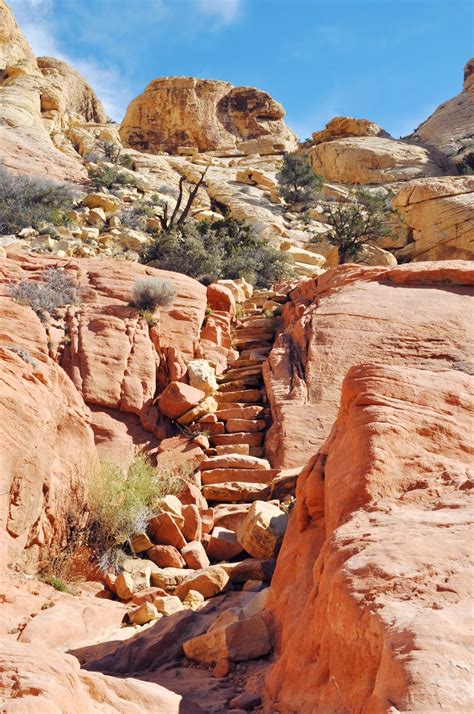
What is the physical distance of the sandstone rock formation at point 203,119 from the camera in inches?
1720

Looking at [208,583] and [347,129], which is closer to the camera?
[208,583]

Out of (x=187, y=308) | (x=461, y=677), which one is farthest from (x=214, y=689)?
(x=187, y=308)

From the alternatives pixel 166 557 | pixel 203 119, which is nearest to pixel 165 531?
pixel 166 557

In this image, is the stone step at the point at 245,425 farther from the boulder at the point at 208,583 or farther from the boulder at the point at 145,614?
the boulder at the point at 145,614

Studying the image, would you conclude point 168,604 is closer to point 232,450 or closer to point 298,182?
point 232,450

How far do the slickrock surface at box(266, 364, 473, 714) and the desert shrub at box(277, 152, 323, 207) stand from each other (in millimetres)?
28462

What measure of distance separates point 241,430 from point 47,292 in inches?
147

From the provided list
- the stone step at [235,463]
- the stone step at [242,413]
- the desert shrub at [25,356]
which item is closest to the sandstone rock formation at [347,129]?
the stone step at [242,413]

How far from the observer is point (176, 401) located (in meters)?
9.71

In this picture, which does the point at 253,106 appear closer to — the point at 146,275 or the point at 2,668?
the point at 146,275

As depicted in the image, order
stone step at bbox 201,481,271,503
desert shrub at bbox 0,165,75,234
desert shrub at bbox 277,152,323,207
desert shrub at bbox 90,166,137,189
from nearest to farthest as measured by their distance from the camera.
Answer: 1. stone step at bbox 201,481,271,503
2. desert shrub at bbox 0,165,75,234
3. desert shrub at bbox 90,166,137,189
4. desert shrub at bbox 277,152,323,207

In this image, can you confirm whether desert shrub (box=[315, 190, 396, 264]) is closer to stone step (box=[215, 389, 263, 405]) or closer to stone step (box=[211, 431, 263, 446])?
stone step (box=[215, 389, 263, 405])

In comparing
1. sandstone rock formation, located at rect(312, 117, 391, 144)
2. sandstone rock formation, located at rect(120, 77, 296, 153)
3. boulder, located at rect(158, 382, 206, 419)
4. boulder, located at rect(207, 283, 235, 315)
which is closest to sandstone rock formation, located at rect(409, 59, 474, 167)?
sandstone rock formation, located at rect(312, 117, 391, 144)

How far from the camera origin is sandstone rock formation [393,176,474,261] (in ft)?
82.7
